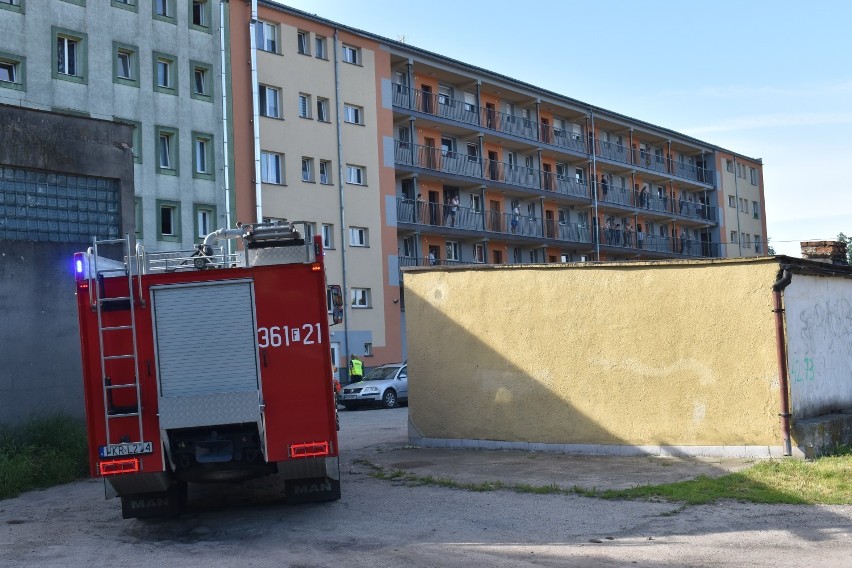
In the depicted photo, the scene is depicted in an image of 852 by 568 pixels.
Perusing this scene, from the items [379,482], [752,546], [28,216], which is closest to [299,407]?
[379,482]

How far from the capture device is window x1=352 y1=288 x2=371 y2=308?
45219mm

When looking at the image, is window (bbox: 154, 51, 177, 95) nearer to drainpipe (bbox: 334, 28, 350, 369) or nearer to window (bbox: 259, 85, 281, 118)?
window (bbox: 259, 85, 281, 118)

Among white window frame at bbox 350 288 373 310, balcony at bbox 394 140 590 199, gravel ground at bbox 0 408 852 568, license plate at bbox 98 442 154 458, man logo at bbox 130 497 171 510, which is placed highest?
balcony at bbox 394 140 590 199

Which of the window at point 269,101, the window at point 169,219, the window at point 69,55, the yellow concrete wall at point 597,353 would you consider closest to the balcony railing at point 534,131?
the window at point 269,101

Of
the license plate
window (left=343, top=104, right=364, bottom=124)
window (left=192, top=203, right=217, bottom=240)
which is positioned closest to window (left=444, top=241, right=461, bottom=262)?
window (left=343, top=104, right=364, bottom=124)

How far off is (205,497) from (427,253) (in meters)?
36.9

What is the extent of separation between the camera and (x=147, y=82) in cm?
3850

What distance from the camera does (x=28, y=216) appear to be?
16.1 m

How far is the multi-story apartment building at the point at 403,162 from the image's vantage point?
42.4 meters

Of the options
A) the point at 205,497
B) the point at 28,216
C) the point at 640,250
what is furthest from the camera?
the point at 640,250

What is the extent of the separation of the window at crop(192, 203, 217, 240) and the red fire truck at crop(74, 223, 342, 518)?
29605 mm

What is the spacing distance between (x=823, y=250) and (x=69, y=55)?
28266 millimetres

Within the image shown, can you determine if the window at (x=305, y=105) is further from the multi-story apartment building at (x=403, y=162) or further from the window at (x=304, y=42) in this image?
the window at (x=304, y=42)

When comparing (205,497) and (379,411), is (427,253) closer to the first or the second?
(379,411)
